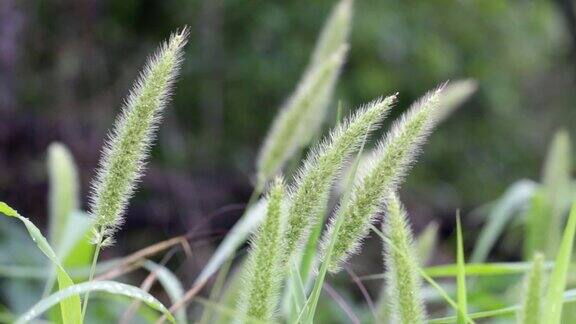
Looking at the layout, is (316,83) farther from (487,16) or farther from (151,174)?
(487,16)

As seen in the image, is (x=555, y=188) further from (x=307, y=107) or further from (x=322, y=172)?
(x=322, y=172)

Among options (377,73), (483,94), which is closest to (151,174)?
(377,73)

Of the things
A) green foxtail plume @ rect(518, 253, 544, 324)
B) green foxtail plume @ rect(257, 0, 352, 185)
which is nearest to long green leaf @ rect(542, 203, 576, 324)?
green foxtail plume @ rect(518, 253, 544, 324)

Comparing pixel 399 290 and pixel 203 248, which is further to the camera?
pixel 203 248

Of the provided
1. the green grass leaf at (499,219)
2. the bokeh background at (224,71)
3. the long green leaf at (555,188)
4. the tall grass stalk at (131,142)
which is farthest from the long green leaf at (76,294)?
the bokeh background at (224,71)

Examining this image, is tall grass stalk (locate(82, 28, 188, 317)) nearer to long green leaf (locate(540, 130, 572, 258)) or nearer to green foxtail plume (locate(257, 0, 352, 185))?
green foxtail plume (locate(257, 0, 352, 185))

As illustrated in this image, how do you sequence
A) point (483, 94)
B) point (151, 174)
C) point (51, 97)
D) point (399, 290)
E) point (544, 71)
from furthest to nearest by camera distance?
point (544, 71) → point (483, 94) → point (51, 97) → point (151, 174) → point (399, 290)

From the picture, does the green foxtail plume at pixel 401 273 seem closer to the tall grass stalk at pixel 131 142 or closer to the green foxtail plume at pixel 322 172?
the green foxtail plume at pixel 322 172
